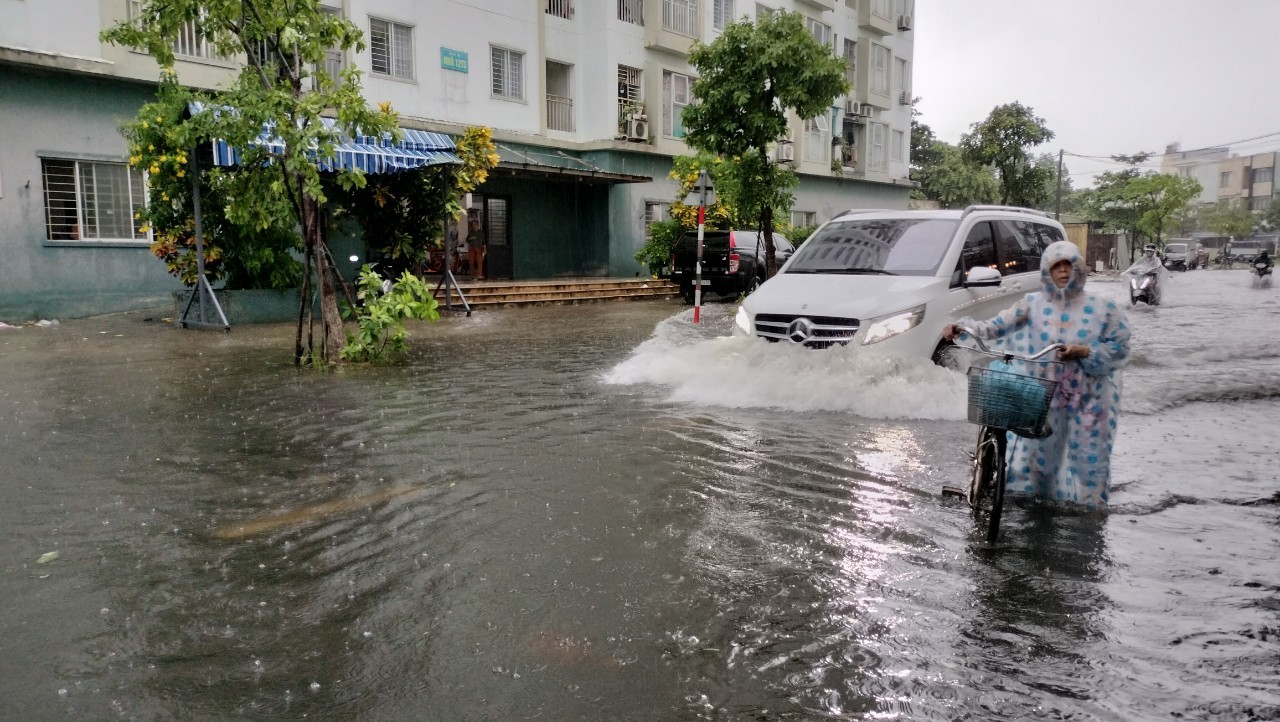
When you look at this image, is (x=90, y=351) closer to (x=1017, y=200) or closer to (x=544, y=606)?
(x=544, y=606)

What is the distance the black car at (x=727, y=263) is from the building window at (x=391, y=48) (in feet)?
25.8

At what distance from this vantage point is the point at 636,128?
2623 cm

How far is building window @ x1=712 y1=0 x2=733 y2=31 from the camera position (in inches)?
1160

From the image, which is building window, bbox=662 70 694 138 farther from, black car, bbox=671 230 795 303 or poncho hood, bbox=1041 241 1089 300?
poncho hood, bbox=1041 241 1089 300

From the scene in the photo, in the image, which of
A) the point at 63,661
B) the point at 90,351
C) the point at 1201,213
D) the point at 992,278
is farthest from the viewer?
the point at 1201,213

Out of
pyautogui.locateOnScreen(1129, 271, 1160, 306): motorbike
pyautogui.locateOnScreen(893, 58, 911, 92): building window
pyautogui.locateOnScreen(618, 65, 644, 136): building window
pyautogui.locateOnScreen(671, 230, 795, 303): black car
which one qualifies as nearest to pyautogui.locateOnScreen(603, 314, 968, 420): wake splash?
pyautogui.locateOnScreen(671, 230, 795, 303): black car

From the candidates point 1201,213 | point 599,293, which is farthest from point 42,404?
point 1201,213

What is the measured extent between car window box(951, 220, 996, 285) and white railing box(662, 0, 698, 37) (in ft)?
64.5

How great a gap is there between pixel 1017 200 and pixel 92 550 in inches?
1702

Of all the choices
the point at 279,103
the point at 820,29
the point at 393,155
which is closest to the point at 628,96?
the point at 820,29

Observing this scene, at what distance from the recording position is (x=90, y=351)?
1239 cm

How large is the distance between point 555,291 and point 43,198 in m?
10.4

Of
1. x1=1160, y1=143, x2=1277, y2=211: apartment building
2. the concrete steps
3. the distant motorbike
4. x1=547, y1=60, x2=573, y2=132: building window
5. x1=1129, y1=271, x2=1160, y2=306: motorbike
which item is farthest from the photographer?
x1=1160, y1=143, x2=1277, y2=211: apartment building

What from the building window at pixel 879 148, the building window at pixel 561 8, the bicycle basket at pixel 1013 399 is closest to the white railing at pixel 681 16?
the building window at pixel 561 8
